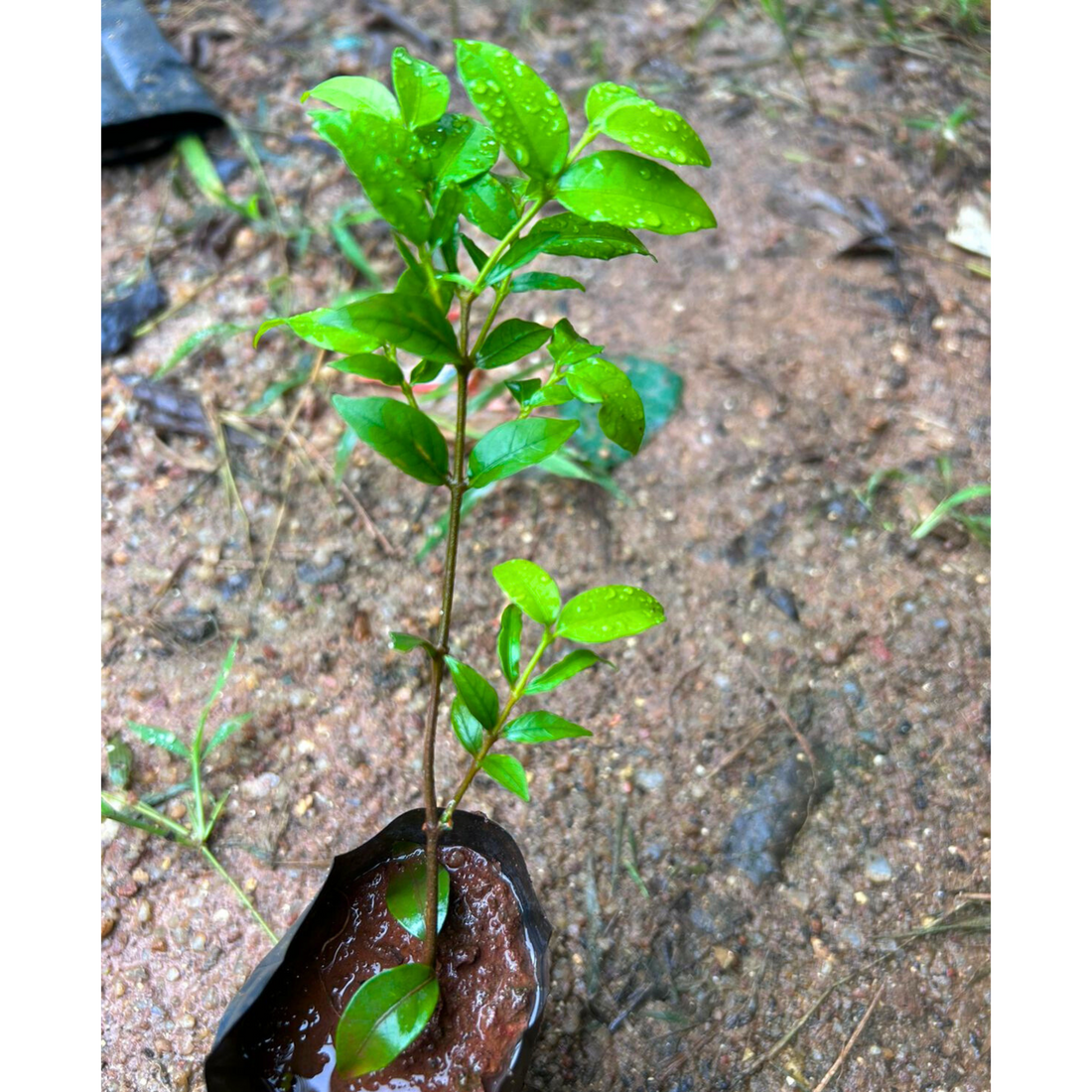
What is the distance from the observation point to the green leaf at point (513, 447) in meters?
0.84

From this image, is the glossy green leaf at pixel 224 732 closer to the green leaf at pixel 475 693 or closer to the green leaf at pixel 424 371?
the green leaf at pixel 475 693

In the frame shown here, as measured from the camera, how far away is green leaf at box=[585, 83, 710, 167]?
2.26 ft

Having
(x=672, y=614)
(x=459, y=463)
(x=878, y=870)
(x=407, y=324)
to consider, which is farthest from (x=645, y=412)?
(x=407, y=324)

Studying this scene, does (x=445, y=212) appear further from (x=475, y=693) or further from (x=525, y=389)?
(x=475, y=693)

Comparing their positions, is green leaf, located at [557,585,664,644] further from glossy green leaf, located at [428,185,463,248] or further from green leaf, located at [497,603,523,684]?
glossy green leaf, located at [428,185,463,248]

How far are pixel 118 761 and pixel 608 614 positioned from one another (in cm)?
78

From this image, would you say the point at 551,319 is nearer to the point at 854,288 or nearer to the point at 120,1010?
the point at 854,288

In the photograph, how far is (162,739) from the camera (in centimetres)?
135

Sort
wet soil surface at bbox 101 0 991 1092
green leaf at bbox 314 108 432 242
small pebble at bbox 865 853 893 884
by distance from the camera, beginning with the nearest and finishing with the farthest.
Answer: green leaf at bbox 314 108 432 242 < wet soil surface at bbox 101 0 991 1092 < small pebble at bbox 865 853 893 884

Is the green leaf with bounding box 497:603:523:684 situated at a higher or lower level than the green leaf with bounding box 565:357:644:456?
lower

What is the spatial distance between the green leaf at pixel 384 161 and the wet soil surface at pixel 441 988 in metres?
0.66

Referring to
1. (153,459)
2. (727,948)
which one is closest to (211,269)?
(153,459)

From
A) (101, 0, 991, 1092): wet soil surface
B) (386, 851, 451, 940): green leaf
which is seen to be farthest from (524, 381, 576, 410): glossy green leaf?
(101, 0, 991, 1092): wet soil surface

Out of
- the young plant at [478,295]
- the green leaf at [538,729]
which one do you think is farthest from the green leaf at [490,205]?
the green leaf at [538,729]
